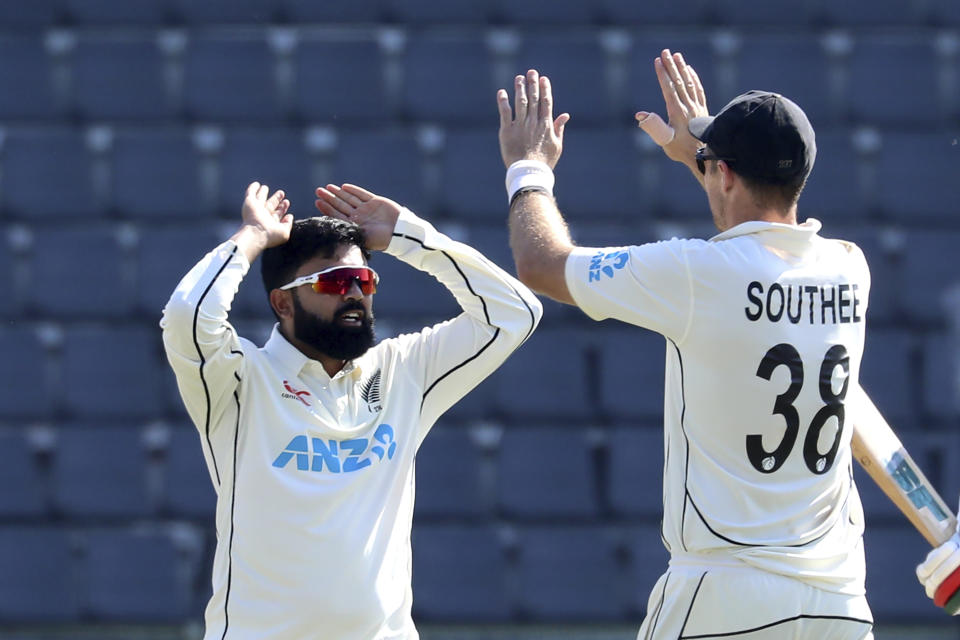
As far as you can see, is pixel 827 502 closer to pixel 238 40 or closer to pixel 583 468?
pixel 583 468

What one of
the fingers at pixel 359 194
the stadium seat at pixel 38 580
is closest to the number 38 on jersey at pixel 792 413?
the fingers at pixel 359 194

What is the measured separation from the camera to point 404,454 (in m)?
3.06

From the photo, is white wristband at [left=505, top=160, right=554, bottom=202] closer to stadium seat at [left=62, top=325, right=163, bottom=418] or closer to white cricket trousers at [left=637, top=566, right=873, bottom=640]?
white cricket trousers at [left=637, top=566, right=873, bottom=640]

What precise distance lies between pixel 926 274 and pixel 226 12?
377 centimetres

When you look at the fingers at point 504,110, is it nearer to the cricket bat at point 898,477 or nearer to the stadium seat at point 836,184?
the cricket bat at point 898,477

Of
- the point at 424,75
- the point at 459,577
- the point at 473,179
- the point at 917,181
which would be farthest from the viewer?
the point at 424,75

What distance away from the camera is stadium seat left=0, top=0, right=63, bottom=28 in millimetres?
7258

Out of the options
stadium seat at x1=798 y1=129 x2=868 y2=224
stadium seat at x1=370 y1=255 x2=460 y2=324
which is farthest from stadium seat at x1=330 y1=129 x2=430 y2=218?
stadium seat at x1=798 y1=129 x2=868 y2=224

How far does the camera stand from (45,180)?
6.81 meters

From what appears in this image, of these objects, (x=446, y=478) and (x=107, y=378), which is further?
(x=107, y=378)

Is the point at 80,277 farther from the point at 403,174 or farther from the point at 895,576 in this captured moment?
the point at 895,576

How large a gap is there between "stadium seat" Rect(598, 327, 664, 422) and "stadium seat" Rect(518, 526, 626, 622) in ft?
2.10

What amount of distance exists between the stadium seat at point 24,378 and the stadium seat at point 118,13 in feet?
6.08

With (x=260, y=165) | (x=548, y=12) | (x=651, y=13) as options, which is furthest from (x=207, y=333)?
(x=651, y=13)
